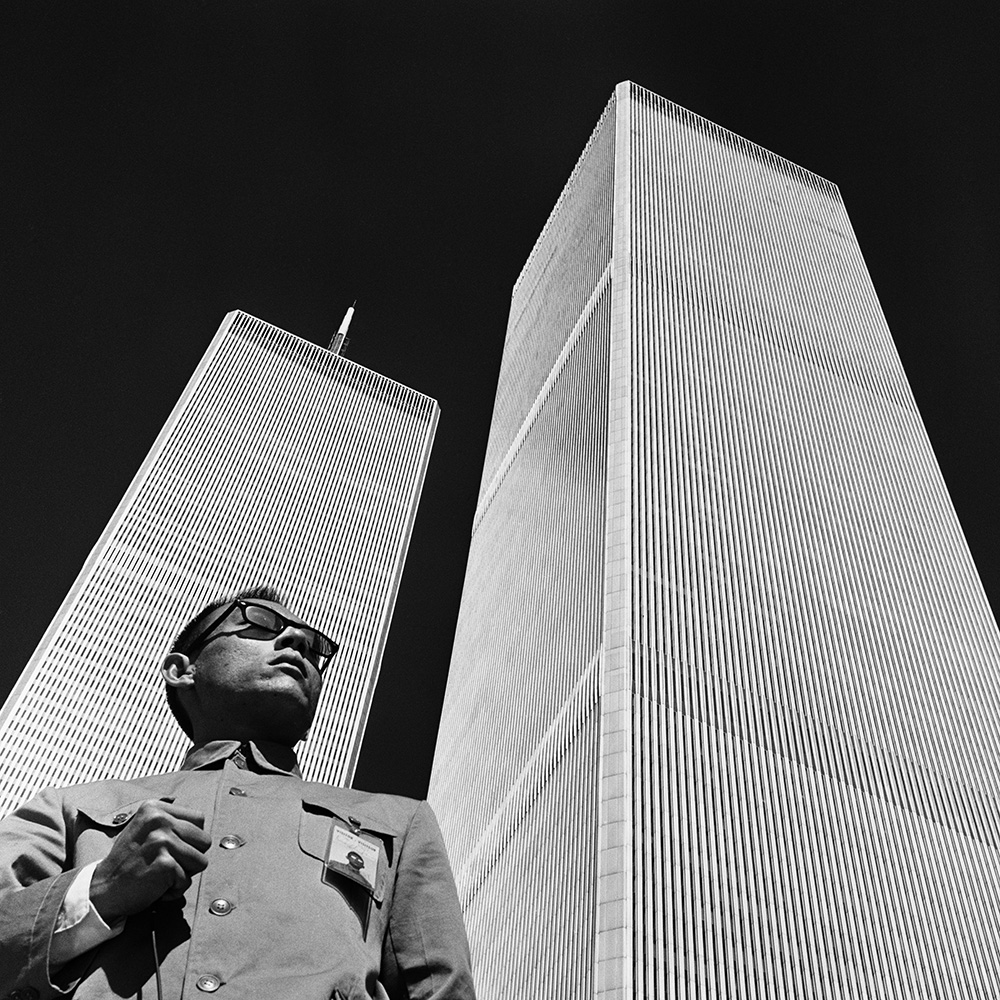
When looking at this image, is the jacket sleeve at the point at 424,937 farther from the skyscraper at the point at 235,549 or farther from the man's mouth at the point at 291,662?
the skyscraper at the point at 235,549

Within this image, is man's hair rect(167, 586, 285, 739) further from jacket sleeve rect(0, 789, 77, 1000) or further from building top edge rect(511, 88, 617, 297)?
building top edge rect(511, 88, 617, 297)

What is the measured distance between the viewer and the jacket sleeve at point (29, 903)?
3.21 meters

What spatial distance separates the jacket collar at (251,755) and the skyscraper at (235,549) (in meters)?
69.4

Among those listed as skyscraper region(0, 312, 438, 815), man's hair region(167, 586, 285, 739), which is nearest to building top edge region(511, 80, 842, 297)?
skyscraper region(0, 312, 438, 815)

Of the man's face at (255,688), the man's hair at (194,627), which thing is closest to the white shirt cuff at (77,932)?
the man's face at (255,688)

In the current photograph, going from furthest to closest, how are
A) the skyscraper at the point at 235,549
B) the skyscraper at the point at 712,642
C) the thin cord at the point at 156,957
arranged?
the skyscraper at the point at 235,549 → the skyscraper at the point at 712,642 → the thin cord at the point at 156,957

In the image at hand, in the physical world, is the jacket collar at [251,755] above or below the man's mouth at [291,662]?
below

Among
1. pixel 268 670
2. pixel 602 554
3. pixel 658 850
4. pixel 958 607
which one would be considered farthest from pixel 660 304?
pixel 268 670

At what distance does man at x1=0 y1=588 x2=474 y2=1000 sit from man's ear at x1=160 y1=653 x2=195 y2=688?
0.01m

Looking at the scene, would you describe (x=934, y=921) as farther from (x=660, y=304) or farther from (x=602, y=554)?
(x=660, y=304)

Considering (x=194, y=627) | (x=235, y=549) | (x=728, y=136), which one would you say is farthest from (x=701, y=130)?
(x=194, y=627)

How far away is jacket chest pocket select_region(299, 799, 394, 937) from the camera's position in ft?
12.4

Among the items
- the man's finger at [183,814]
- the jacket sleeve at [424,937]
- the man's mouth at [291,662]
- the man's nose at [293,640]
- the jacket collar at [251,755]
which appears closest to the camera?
the man's finger at [183,814]

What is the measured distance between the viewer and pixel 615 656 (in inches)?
1804
